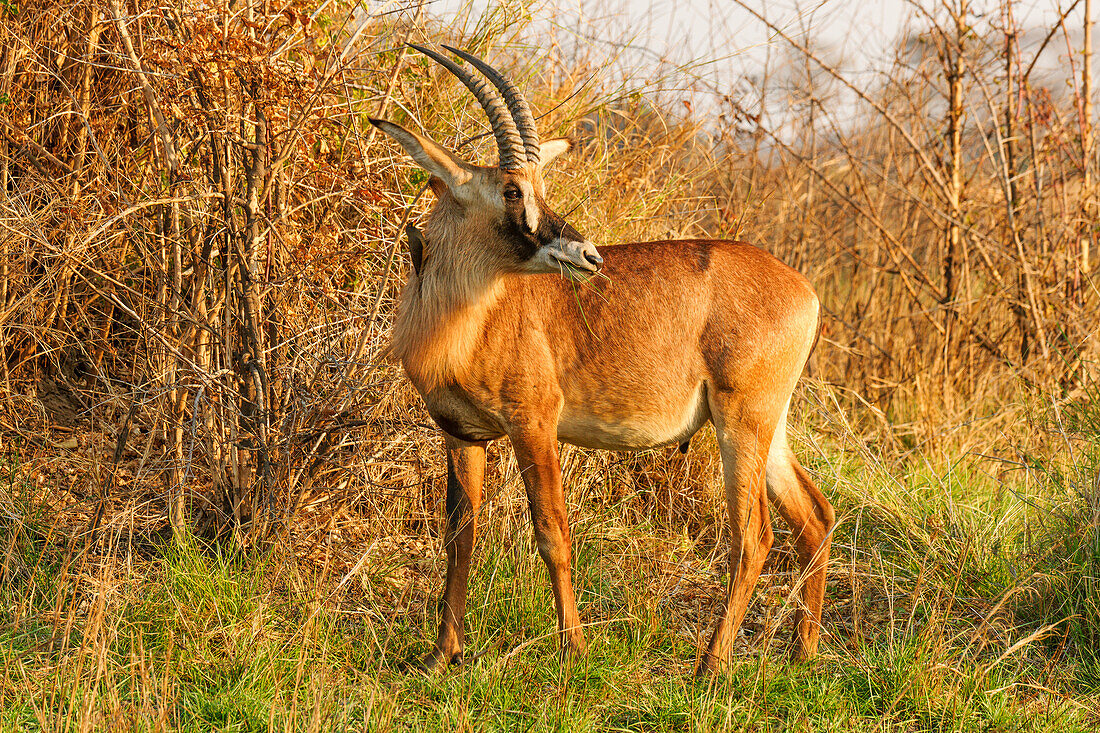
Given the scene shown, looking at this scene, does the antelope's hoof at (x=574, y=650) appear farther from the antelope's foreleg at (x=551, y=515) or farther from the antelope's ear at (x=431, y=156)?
the antelope's ear at (x=431, y=156)

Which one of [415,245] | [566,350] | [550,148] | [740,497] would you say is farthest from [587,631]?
[550,148]

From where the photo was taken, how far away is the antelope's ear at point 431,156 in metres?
3.66

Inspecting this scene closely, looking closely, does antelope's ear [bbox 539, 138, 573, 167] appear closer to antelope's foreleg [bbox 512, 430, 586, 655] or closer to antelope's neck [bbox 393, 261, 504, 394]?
antelope's neck [bbox 393, 261, 504, 394]

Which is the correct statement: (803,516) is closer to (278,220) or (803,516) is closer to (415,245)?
(415,245)

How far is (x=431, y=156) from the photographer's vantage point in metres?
3.72

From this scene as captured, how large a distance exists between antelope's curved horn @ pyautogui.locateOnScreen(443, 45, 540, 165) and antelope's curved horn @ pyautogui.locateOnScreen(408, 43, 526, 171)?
3cm

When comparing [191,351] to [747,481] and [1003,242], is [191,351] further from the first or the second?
[1003,242]

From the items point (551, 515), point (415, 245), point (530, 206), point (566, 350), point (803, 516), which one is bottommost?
point (551, 515)

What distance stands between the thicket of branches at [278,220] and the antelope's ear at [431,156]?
0.70 m

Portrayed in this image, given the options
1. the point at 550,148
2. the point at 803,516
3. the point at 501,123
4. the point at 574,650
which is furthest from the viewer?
the point at 803,516

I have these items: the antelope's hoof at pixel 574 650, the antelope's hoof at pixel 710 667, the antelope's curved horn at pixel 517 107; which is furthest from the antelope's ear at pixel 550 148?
the antelope's hoof at pixel 710 667

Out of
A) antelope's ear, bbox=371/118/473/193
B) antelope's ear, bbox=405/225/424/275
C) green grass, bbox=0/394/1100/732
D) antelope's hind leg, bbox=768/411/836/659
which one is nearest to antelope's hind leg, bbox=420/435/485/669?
green grass, bbox=0/394/1100/732

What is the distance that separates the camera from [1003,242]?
316 inches

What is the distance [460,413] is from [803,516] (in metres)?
1.70
